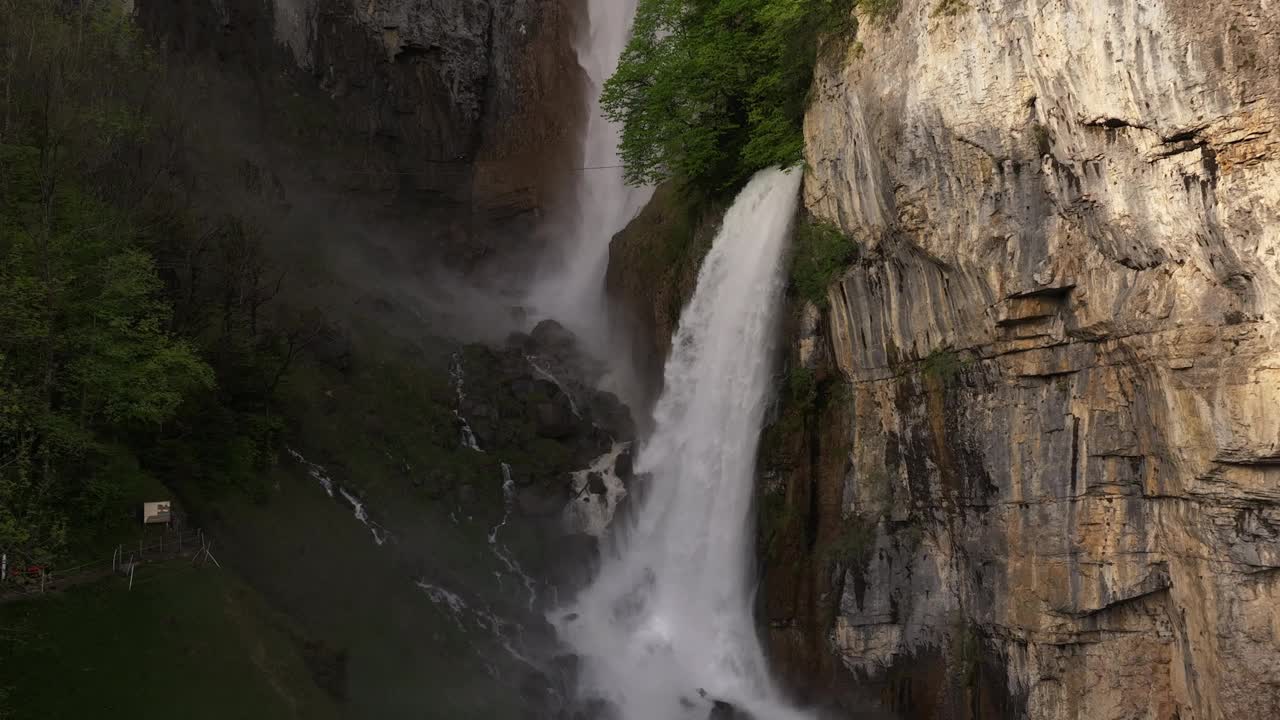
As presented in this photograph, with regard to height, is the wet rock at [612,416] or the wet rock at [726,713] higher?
the wet rock at [612,416]

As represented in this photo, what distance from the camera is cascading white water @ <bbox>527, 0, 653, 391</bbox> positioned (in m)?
45.0

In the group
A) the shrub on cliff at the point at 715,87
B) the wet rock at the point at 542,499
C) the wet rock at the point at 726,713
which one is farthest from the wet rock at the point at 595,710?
the shrub on cliff at the point at 715,87

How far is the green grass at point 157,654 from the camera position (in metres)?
17.2

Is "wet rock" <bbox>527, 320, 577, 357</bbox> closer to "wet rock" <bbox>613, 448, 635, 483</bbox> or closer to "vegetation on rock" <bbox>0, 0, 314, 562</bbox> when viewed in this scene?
"wet rock" <bbox>613, 448, 635, 483</bbox>

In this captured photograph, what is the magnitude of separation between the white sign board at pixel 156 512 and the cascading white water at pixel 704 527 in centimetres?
1124

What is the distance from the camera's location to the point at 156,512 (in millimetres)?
21844

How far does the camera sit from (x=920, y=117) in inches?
741

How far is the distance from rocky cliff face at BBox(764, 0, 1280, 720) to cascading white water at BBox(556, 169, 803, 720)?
5.34 feet

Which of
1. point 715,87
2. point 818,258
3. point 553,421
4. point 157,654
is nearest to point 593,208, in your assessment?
point 553,421

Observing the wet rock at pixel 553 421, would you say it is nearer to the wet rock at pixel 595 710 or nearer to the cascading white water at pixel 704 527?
the cascading white water at pixel 704 527

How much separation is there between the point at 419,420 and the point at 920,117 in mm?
20725

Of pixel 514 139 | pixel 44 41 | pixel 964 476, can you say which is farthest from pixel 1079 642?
pixel 514 139

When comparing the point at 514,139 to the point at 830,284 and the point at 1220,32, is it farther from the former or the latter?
the point at 1220,32

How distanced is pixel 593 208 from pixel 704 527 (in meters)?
26.4
